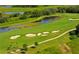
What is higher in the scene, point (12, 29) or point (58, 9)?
point (58, 9)

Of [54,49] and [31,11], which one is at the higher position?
[31,11]

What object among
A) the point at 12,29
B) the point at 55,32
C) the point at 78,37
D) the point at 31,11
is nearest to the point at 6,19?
the point at 12,29
